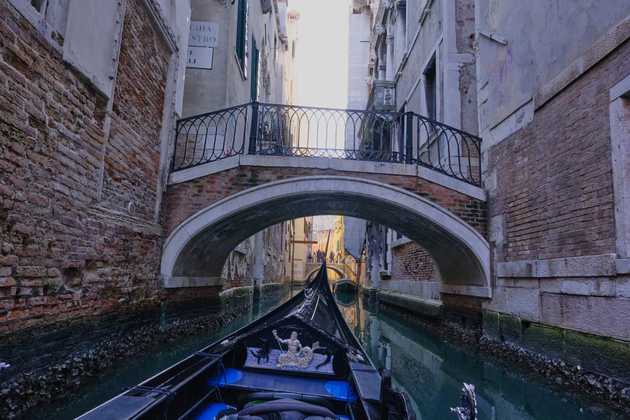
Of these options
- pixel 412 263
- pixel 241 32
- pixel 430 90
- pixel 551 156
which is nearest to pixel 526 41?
pixel 551 156

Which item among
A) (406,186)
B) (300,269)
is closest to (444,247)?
(406,186)

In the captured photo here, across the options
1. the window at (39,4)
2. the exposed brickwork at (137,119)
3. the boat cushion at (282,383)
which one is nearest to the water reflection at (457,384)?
the boat cushion at (282,383)

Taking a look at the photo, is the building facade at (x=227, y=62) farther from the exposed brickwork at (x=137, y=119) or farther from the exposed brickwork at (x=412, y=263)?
the exposed brickwork at (x=412, y=263)

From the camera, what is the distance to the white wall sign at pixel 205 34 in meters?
5.06

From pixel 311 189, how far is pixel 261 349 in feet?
6.82

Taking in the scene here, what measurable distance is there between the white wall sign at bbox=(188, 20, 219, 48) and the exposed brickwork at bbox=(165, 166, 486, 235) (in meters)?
1.92

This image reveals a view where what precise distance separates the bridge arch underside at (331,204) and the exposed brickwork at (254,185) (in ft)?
→ 0.21

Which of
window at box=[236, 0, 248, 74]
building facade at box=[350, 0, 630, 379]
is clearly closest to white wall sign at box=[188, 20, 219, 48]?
window at box=[236, 0, 248, 74]

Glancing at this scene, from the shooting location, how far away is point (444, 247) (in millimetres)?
4535

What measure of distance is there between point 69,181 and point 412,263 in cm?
528

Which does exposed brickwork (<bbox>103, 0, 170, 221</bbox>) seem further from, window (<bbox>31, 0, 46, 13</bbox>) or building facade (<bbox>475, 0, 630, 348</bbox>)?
building facade (<bbox>475, 0, 630, 348</bbox>)

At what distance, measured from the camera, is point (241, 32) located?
18.9 feet

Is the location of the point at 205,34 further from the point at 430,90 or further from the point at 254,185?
the point at 430,90

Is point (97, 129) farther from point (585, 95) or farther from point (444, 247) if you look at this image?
point (444, 247)
